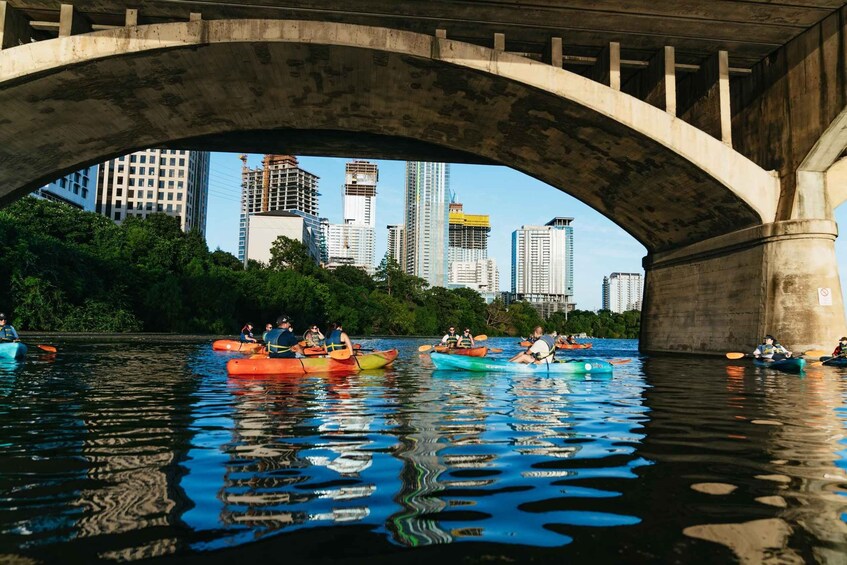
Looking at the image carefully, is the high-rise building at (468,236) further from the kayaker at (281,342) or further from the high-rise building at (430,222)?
the kayaker at (281,342)

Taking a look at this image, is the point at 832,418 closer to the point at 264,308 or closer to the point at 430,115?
the point at 430,115

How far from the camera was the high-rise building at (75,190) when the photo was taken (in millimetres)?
79000

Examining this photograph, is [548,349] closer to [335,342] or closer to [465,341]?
[335,342]

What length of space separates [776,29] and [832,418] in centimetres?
1447

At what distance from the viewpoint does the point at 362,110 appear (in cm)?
2011

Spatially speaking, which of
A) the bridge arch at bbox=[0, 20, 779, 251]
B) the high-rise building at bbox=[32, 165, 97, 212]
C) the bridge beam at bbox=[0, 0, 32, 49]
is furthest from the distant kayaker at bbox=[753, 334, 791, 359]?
the high-rise building at bbox=[32, 165, 97, 212]

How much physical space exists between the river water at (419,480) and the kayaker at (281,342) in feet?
17.7

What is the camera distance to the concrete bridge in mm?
15562

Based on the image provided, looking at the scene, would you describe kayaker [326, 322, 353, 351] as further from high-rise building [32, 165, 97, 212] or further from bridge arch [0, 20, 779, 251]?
high-rise building [32, 165, 97, 212]

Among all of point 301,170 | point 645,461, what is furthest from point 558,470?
point 301,170

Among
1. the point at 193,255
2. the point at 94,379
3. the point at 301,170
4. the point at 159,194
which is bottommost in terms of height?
the point at 94,379

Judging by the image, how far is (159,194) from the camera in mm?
113375

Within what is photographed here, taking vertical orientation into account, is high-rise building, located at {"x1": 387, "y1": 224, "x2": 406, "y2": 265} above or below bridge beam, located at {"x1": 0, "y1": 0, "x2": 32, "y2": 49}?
above

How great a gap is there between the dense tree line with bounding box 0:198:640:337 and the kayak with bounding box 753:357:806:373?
36827mm
